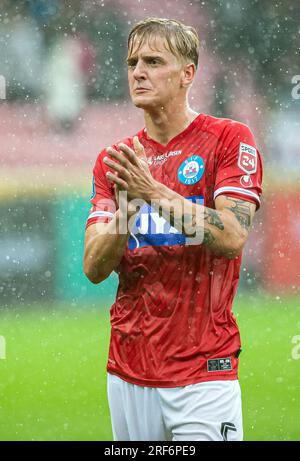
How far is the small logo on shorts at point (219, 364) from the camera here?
104 inches

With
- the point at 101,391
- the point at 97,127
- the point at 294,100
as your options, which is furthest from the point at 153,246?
the point at 294,100

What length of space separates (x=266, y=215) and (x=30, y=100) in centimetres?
378

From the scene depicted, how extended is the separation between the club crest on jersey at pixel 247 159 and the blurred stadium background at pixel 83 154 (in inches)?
263

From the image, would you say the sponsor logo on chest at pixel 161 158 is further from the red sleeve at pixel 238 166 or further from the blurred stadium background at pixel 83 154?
the blurred stadium background at pixel 83 154

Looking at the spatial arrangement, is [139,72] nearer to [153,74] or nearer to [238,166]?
→ [153,74]

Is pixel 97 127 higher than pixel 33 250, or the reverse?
pixel 97 127

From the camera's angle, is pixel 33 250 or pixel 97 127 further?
pixel 97 127

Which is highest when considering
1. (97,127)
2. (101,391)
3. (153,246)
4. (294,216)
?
(97,127)

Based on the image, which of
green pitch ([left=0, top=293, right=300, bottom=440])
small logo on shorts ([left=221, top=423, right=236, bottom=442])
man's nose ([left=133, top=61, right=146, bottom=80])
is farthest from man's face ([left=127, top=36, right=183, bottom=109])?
green pitch ([left=0, top=293, right=300, bottom=440])

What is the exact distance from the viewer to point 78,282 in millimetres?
10836

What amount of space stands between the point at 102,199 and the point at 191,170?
0.36 meters

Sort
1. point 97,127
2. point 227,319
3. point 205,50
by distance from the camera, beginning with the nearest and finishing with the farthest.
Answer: point 227,319 → point 97,127 → point 205,50

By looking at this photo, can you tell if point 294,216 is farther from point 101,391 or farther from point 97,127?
point 101,391

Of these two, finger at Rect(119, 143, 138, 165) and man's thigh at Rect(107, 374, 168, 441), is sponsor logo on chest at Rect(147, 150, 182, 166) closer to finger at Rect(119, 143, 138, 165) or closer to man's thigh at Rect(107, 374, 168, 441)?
finger at Rect(119, 143, 138, 165)
